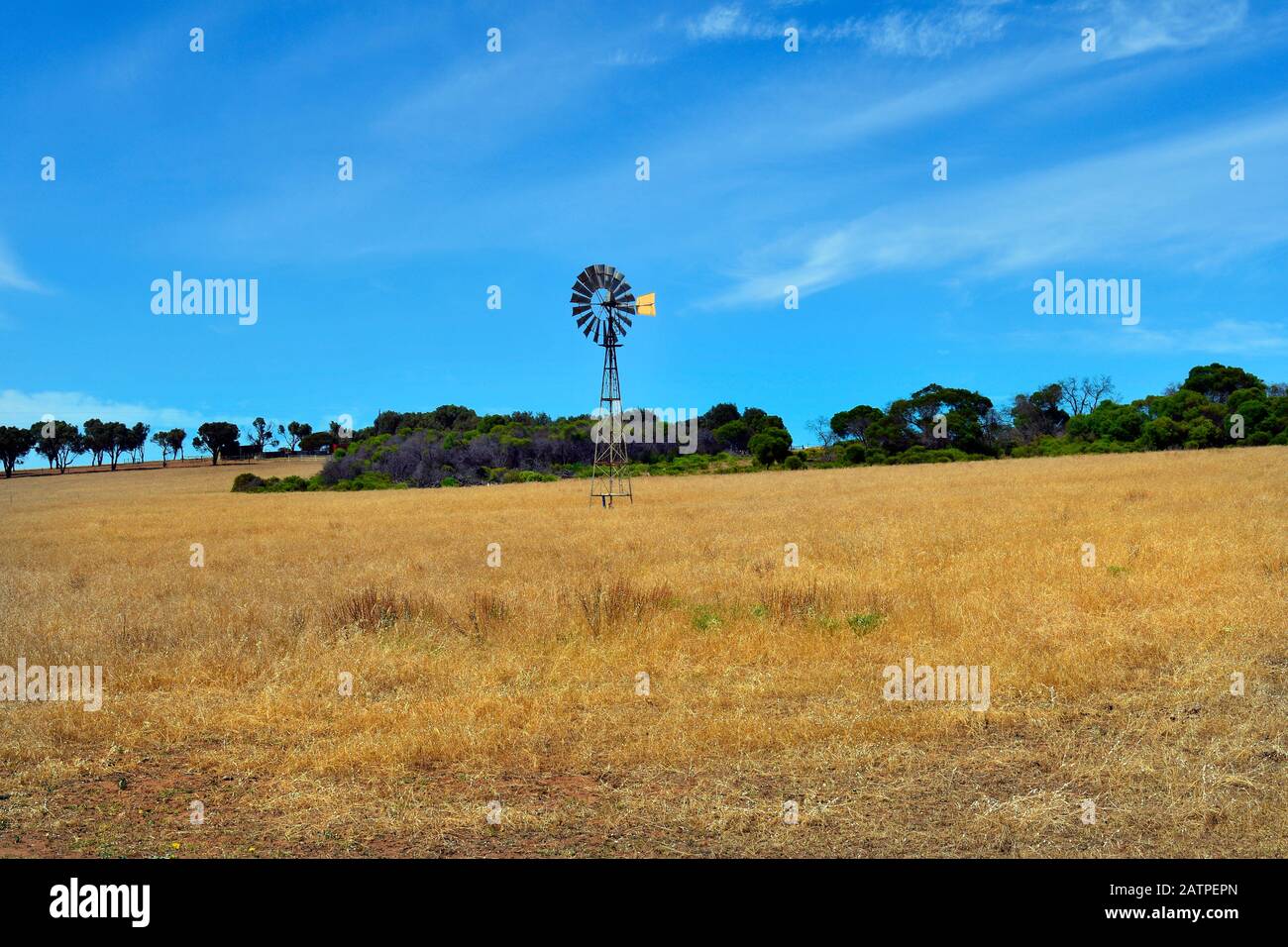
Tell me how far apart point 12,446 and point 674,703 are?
112336 mm

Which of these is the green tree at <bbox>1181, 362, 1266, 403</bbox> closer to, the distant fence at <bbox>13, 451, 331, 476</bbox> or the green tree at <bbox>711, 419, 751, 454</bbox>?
the green tree at <bbox>711, 419, 751, 454</bbox>

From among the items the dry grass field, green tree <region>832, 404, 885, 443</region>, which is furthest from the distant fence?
the dry grass field

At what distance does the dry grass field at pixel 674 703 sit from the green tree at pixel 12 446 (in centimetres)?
9578

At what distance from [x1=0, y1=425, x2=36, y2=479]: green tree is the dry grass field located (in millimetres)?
95776

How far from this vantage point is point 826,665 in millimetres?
9609

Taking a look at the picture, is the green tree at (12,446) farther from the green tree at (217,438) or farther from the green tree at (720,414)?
the green tree at (720,414)

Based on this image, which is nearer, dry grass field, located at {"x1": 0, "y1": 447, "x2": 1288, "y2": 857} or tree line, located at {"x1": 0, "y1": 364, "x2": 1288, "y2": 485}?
dry grass field, located at {"x1": 0, "y1": 447, "x2": 1288, "y2": 857}

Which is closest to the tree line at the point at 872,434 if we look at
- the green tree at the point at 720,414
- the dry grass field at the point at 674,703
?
the green tree at the point at 720,414

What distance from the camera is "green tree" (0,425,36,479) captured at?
95875 millimetres

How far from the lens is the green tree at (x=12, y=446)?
9588 cm

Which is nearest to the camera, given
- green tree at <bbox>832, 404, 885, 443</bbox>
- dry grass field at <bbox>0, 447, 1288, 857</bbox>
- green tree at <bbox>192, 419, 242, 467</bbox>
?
dry grass field at <bbox>0, 447, 1288, 857</bbox>
